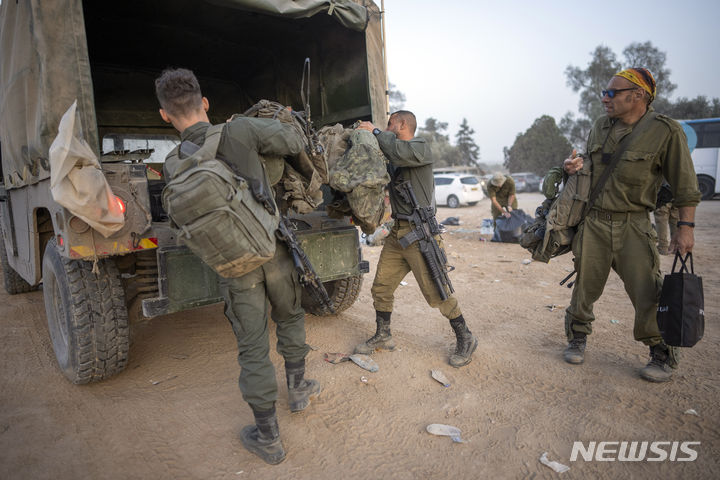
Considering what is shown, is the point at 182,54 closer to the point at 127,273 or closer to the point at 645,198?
the point at 127,273

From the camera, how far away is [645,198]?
9.00 ft

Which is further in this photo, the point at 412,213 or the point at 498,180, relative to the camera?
the point at 498,180

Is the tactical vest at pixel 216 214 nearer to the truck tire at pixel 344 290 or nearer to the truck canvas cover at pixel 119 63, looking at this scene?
the truck canvas cover at pixel 119 63

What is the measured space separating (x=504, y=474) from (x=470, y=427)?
377mm

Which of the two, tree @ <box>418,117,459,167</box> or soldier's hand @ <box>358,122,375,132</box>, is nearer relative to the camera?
soldier's hand @ <box>358,122,375,132</box>

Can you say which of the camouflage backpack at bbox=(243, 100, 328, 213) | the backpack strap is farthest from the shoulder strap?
the backpack strap

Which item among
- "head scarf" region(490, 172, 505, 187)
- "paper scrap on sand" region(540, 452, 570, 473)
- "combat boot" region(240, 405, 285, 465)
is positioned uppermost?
"head scarf" region(490, 172, 505, 187)

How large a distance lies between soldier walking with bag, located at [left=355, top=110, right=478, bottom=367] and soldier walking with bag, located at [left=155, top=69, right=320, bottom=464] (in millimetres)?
942

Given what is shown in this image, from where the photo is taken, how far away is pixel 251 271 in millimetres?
2094

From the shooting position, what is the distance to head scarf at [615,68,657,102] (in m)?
2.64

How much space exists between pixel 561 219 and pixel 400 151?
1269 mm

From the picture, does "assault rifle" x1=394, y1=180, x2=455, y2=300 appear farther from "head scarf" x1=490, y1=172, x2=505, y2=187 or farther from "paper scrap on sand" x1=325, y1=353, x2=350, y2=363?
"head scarf" x1=490, y1=172, x2=505, y2=187

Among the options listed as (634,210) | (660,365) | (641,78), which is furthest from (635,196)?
(660,365)

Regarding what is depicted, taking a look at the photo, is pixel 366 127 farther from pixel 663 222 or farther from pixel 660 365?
pixel 663 222
